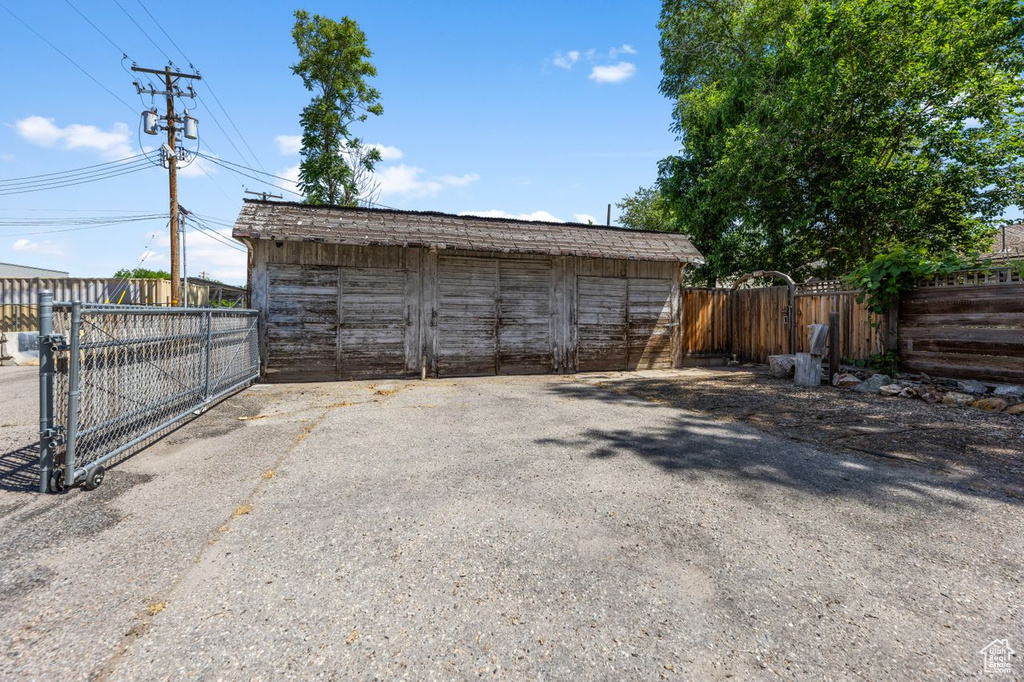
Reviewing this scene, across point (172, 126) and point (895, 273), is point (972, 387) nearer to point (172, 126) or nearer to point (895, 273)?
point (895, 273)

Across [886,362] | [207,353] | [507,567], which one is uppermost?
[207,353]

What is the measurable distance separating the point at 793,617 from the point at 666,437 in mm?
3331

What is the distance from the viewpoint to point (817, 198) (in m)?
14.4

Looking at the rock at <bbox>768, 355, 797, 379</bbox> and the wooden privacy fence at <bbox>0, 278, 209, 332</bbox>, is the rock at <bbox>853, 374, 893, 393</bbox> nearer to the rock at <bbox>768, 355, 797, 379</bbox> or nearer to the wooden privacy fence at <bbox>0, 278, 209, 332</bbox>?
the rock at <bbox>768, 355, 797, 379</bbox>

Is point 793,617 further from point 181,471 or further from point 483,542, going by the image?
point 181,471

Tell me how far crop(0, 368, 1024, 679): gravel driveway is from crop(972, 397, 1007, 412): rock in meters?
4.24

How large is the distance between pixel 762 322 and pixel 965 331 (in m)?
5.10

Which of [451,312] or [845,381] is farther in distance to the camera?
[451,312]

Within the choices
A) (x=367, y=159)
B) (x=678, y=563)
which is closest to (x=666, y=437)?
(x=678, y=563)

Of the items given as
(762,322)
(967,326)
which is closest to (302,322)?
(762,322)

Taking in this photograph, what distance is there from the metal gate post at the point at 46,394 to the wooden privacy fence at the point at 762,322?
41.5ft

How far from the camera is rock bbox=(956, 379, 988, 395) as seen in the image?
24.6 ft

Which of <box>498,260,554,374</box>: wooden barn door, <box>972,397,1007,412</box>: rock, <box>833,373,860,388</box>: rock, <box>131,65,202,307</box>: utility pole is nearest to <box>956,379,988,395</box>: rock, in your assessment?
<box>972,397,1007,412</box>: rock

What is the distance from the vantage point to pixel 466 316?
10914 millimetres
